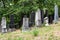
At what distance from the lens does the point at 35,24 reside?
1716 cm

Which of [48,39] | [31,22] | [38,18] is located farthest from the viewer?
[31,22]

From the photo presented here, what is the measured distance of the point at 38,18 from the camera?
16844 millimetres

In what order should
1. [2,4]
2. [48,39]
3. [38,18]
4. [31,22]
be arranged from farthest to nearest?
1. [31,22]
2. [38,18]
3. [48,39]
4. [2,4]

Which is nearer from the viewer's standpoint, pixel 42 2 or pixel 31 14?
pixel 42 2

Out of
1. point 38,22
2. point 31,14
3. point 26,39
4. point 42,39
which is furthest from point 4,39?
point 31,14

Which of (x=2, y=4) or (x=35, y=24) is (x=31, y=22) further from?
(x=2, y=4)

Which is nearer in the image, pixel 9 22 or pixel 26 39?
pixel 26 39

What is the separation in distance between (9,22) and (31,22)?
1795 mm

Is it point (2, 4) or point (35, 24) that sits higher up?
point (2, 4)

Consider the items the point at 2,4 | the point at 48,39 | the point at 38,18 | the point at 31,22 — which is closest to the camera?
the point at 2,4

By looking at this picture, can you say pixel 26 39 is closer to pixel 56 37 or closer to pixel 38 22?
pixel 56 37

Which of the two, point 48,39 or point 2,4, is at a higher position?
point 2,4

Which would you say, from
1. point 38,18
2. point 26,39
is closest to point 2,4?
point 26,39

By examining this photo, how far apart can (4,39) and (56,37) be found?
260 centimetres
